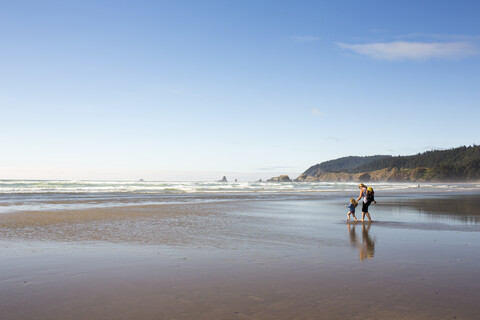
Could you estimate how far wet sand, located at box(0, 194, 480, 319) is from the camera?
17.0 ft

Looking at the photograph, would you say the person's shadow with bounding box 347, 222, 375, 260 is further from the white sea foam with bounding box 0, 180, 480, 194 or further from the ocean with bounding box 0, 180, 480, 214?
the white sea foam with bounding box 0, 180, 480, 194

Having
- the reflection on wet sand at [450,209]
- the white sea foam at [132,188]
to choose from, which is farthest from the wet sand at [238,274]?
the white sea foam at [132,188]

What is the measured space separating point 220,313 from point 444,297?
3.42 meters

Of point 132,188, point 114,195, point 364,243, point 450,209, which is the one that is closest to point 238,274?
point 364,243

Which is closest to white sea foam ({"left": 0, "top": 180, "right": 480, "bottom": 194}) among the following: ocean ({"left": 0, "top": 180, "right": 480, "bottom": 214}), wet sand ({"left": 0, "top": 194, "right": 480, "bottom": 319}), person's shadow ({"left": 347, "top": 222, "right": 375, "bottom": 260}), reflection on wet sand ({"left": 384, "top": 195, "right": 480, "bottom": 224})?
ocean ({"left": 0, "top": 180, "right": 480, "bottom": 214})

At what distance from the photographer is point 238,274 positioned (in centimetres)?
706

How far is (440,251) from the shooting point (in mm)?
9352

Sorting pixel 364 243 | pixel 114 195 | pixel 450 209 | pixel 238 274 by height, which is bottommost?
pixel 450 209

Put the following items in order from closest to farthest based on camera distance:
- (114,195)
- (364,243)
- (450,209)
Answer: (364,243) → (450,209) → (114,195)

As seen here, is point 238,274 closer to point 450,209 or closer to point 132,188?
point 450,209

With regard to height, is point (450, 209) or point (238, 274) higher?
point (238, 274)

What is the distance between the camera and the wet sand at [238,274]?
17.0 ft

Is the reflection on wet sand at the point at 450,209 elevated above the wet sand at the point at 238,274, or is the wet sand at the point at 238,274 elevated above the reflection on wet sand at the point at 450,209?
the wet sand at the point at 238,274

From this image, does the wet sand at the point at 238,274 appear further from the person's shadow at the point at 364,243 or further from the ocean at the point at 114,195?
the ocean at the point at 114,195
